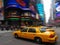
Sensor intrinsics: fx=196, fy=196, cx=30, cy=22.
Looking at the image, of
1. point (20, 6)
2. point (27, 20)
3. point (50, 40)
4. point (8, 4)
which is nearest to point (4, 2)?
point (8, 4)

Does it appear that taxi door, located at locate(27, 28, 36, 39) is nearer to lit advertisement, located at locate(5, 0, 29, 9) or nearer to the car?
the car

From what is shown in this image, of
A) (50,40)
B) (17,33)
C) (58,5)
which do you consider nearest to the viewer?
(50,40)

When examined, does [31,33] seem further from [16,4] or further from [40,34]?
[16,4]

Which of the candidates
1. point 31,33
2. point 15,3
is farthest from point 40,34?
point 15,3

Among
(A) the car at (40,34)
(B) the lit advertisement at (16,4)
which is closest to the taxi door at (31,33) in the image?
(A) the car at (40,34)

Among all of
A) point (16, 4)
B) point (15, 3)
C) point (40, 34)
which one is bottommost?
point (40, 34)

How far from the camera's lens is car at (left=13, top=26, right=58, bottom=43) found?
48.4ft

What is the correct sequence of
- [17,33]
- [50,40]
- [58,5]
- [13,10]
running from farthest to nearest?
[58,5]
[13,10]
[17,33]
[50,40]

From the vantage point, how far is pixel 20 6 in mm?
58531

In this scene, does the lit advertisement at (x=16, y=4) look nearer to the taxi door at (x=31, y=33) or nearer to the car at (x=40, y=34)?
the car at (x=40, y=34)

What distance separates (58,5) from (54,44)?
83.0 m

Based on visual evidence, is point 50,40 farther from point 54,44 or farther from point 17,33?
point 17,33

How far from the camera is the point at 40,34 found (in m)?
15.2

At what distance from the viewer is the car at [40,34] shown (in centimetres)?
1475
